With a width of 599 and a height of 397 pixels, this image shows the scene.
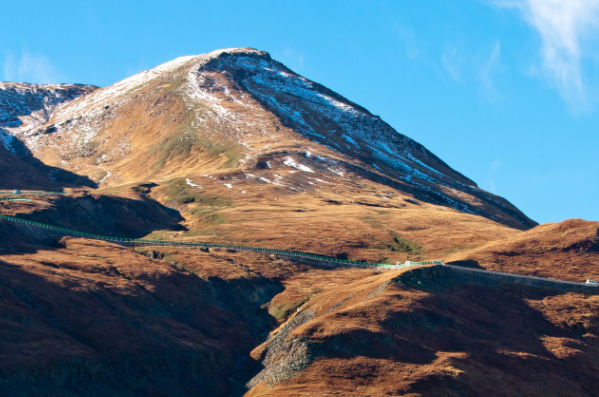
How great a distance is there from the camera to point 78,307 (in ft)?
278

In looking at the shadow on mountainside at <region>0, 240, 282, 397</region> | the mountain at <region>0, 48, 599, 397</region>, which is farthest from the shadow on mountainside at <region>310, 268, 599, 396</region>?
the shadow on mountainside at <region>0, 240, 282, 397</region>

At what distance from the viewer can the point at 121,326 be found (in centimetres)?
8462

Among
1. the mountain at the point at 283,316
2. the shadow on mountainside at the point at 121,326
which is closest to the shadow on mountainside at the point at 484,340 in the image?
the mountain at the point at 283,316

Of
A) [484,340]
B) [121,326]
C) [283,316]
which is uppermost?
[484,340]

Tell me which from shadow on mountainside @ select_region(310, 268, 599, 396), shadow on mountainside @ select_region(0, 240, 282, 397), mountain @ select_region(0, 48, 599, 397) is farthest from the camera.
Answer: shadow on mountainside @ select_region(310, 268, 599, 396)

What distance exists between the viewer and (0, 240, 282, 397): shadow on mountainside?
236 ft

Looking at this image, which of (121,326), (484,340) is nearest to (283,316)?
(121,326)

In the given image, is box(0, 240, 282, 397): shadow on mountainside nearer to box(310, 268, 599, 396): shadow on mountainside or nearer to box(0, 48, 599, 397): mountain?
box(0, 48, 599, 397): mountain

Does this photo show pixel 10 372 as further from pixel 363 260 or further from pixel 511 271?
pixel 511 271

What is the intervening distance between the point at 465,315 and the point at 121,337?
50.4m

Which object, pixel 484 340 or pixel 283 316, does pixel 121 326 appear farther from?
pixel 484 340

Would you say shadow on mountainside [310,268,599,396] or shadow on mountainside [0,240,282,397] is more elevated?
shadow on mountainside [310,268,599,396]

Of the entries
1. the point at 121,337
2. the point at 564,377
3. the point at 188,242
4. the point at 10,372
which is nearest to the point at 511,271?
the point at 564,377

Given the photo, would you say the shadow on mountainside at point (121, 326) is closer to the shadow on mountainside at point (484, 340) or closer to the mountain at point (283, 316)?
the mountain at point (283, 316)
